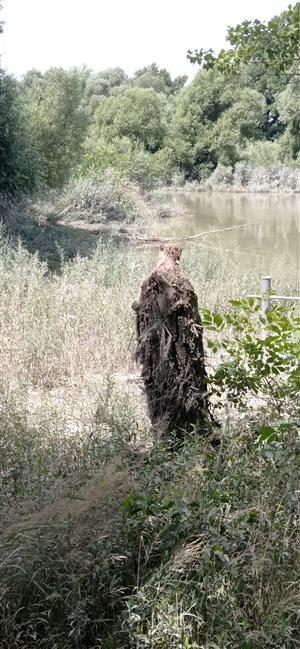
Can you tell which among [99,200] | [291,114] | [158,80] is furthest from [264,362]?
[158,80]

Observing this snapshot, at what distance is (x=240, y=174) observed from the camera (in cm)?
4953

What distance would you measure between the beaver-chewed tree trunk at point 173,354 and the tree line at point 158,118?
20.6 ft

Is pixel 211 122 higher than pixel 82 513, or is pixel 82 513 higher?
pixel 82 513

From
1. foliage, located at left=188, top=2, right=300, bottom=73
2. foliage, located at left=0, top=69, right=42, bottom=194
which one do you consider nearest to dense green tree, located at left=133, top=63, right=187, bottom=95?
foliage, located at left=0, top=69, right=42, bottom=194

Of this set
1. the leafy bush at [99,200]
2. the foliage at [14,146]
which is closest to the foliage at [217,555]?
the foliage at [14,146]

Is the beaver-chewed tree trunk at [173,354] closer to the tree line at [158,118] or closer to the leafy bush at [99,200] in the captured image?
the tree line at [158,118]

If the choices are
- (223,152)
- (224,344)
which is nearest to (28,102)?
(224,344)

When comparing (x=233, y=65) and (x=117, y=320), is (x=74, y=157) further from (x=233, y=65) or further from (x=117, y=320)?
(x=117, y=320)

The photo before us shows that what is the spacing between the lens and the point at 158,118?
156ft

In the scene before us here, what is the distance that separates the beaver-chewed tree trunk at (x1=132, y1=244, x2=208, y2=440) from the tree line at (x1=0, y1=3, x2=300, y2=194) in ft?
20.6

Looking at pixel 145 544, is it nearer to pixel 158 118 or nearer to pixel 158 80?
pixel 158 118

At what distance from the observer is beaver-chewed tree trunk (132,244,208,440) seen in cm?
443

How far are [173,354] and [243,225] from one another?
2244 cm

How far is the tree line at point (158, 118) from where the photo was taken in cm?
1096
